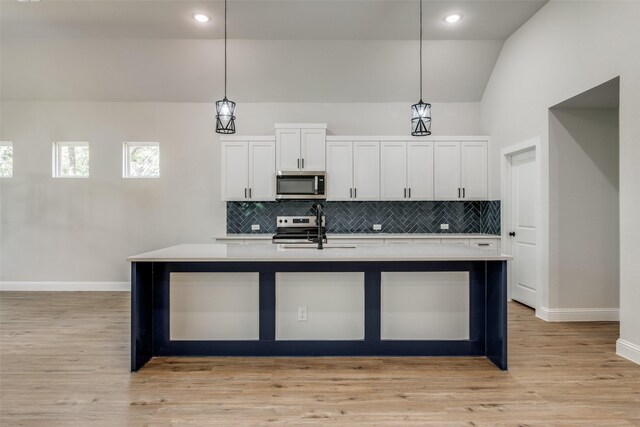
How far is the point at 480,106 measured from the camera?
214 inches

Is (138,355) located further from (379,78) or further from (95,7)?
(379,78)

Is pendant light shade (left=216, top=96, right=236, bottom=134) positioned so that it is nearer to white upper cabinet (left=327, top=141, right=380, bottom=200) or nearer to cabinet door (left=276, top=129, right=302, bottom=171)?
cabinet door (left=276, top=129, right=302, bottom=171)

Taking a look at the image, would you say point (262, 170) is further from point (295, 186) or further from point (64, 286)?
point (64, 286)

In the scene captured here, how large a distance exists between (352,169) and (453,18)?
2.25 meters

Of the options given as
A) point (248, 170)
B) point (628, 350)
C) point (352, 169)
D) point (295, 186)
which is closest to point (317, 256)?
point (295, 186)

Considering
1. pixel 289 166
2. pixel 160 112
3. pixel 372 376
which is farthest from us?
pixel 160 112

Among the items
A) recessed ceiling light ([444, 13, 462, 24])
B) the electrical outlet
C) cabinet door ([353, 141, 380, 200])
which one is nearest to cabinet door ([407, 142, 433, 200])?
cabinet door ([353, 141, 380, 200])

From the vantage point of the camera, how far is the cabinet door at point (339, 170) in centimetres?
507

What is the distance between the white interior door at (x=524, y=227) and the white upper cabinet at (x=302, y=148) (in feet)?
8.59

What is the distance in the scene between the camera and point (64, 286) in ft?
17.6

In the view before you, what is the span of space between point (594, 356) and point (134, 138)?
626 cm

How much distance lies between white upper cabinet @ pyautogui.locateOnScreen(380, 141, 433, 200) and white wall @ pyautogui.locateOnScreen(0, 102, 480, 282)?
0.50 metres

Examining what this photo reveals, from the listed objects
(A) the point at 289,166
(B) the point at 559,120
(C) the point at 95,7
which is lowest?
(A) the point at 289,166

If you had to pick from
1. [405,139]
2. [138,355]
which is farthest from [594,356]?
[138,355]
